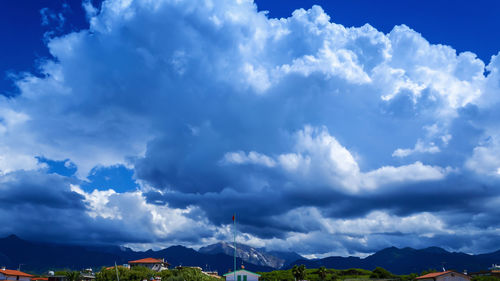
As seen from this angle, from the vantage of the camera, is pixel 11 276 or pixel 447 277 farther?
pixel 11 276

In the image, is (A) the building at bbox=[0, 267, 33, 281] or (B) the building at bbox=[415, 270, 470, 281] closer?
(B) the building at bbox=[415, 270, 470, 281]

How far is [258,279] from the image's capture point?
172 m

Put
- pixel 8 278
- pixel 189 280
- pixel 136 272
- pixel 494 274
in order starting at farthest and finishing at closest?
pixel 494 274, pixel 8 278, pixel 136 272, pixel 189 280

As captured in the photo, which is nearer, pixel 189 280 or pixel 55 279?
pixel 189 280

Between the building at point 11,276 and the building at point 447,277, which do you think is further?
the building at point 11,276

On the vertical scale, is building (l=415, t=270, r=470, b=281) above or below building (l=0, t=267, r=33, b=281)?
below

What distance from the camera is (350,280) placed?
641 feet

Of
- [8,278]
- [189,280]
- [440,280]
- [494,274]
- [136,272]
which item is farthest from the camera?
[494,274]

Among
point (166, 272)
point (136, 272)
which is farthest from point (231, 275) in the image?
point (136, 272)

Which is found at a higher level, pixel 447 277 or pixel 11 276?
pixel 11 276

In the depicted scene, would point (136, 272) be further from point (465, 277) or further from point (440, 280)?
point (465, 277)

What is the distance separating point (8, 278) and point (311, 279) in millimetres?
124976

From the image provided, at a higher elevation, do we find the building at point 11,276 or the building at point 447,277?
the building at point 11,276

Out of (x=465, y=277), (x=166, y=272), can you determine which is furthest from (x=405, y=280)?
(x=166, y=272)
